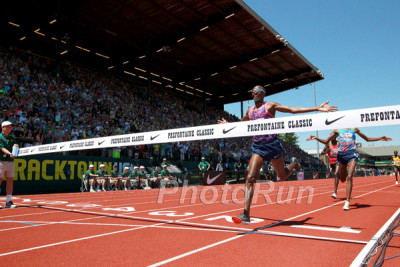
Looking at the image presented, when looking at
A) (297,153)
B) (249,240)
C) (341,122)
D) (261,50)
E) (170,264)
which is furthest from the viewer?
(297,153)

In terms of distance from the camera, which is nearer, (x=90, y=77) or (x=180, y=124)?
(x=90, y=77)

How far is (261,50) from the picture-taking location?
29500mm

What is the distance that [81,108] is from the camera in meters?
20.6

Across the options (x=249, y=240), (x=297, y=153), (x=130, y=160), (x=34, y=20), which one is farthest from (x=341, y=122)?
(x=297, y=153)

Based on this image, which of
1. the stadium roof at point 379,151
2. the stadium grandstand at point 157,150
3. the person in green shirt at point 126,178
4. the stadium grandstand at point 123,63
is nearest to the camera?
the stadium grandstand at point 157,150

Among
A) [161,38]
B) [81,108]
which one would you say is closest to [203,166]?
[81,108]

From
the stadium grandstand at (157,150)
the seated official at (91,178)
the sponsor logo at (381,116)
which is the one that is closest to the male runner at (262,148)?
the stadium grandstand at (157,150)

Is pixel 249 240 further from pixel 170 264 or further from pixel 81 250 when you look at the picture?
pixel 81 250

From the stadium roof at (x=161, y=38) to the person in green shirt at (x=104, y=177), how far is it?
11.7 m

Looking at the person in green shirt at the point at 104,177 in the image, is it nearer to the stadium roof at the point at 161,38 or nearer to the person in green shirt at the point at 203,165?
the person in green shirt at the point at 203,165

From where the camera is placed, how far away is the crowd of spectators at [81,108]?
16047 mm

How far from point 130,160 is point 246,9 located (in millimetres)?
13755

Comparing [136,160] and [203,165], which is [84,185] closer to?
[136,160]

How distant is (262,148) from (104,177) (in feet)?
41.0
